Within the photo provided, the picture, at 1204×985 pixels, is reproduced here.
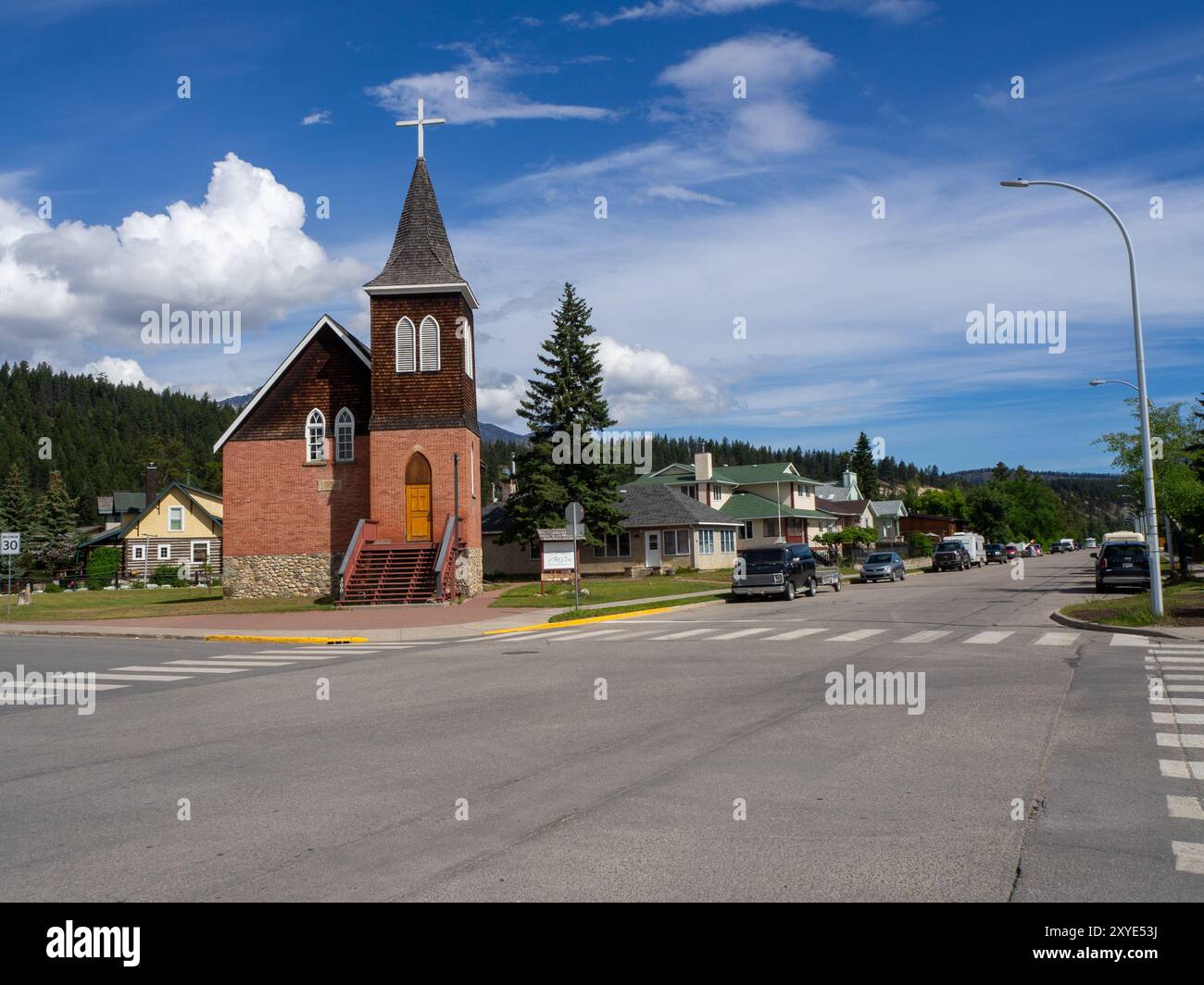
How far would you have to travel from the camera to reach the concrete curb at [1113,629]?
18.1 meters

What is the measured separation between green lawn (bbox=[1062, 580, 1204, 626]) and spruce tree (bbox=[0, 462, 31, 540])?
83093 mm

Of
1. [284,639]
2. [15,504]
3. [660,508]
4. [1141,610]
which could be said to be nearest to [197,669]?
[284,639]

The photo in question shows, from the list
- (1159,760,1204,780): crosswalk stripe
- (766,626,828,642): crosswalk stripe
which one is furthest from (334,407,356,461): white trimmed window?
(1159,760,1204,780): crosswalk stripe

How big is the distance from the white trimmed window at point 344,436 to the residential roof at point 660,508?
19.4 m

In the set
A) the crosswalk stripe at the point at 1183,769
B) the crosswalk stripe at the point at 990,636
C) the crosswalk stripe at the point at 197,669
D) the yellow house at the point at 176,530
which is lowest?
the crosswalk stripe at the point at 990,636

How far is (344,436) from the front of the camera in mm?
39594

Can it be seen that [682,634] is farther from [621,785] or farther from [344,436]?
[344,436]

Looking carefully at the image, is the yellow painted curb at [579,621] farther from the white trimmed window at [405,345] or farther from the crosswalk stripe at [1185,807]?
the crosswalk stripe at [1185,807]

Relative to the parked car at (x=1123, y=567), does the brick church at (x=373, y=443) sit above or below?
above

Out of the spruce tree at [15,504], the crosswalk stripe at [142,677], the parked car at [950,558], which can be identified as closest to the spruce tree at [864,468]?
the parked car at [950,558]

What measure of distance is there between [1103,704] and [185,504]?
69675mm
